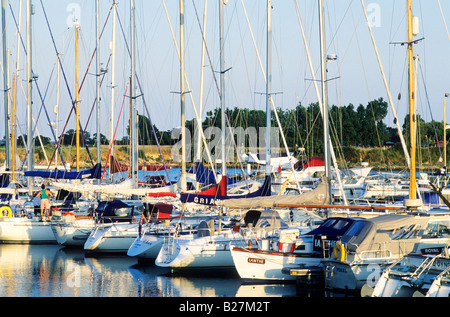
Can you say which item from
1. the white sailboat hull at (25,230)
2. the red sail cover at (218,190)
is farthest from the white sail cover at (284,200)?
the white sailboat hull at (25,230)

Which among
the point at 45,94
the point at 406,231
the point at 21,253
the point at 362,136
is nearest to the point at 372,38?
the point at 406,231

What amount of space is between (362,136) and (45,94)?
86287mm

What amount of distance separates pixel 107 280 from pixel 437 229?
10.8 meters

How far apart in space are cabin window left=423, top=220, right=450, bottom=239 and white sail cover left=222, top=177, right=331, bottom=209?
15.2 feet

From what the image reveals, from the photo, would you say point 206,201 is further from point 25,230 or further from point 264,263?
point 25,230

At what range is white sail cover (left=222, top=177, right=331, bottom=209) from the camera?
24047 millimetres

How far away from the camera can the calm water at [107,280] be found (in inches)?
808

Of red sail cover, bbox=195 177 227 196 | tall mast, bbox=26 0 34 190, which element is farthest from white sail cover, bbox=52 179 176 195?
tall mast, bbox=26 0 34 190

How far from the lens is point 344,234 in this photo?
20766 mm

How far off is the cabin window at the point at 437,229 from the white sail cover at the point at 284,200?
463 cm

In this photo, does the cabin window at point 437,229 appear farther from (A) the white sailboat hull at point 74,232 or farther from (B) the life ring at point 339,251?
(A) the white sailboat hull at point 74,232

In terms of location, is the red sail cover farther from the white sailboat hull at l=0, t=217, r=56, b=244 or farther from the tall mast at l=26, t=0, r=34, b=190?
the tall mast at l=26, t=0, r=34, b=190

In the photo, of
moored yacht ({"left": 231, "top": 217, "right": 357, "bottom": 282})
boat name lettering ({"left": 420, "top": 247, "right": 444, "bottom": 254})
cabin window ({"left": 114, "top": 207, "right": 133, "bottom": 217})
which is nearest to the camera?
boat name lettering ({"left": 420, "top": 247, "right": 444, "bottom": 254})
